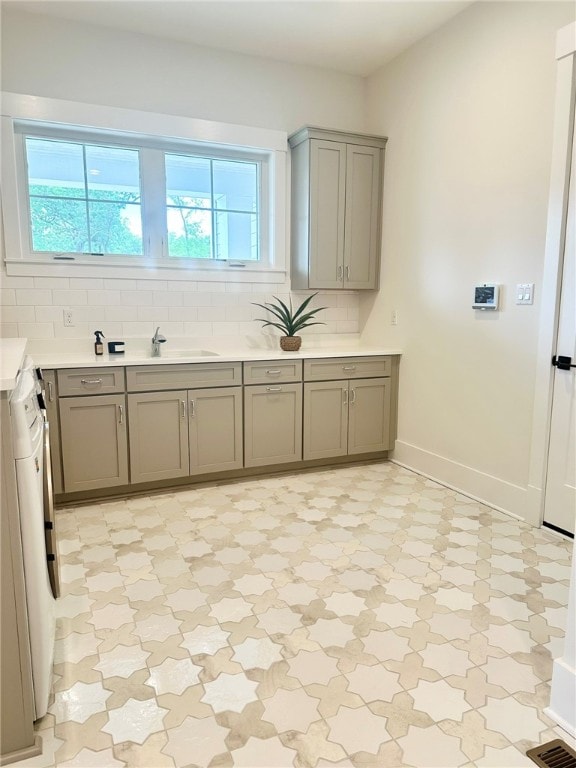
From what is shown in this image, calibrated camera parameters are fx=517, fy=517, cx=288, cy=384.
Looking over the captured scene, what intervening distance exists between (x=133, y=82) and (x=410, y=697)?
12.7 ft

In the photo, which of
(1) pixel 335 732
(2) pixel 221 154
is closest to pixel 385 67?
(2) pixel 221 154

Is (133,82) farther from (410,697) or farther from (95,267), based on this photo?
(410,697)

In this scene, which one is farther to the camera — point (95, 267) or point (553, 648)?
point (95, 267)

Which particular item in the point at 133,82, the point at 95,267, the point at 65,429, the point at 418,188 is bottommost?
the point at 65,429

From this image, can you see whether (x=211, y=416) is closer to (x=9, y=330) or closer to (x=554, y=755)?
(x=9, y=330)

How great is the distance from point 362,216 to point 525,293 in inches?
62.5

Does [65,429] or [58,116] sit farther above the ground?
[58,116]

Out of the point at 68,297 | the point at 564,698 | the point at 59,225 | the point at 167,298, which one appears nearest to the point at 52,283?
the point at 68,297

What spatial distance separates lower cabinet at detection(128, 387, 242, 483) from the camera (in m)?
3.26

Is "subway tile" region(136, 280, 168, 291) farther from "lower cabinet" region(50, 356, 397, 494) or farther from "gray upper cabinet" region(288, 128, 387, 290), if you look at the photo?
"gray upper cabinet" region(288, 128, 387, 290)

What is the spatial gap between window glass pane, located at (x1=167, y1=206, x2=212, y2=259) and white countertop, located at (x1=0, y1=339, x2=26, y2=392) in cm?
189

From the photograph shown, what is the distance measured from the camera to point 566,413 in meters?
2.74

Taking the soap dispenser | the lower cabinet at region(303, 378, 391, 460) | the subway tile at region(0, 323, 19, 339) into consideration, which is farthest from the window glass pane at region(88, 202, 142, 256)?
the lower cabinet at region(303, 378, 391, 460)

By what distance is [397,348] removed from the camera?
4035 mm
